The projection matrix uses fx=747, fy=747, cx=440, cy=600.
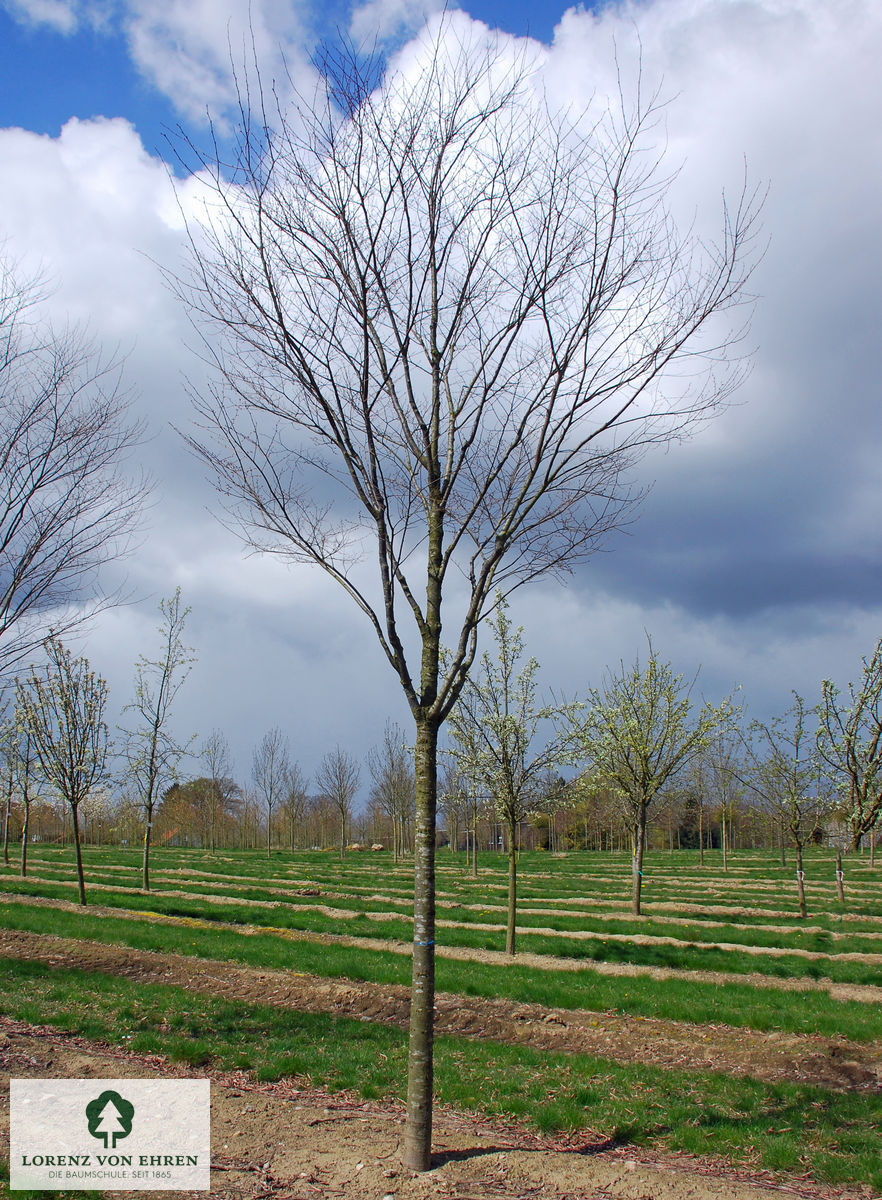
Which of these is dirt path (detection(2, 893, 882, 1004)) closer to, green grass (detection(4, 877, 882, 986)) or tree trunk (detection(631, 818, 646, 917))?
green grass (detection(4, 877, 882, 986))

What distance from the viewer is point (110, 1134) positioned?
197 inches

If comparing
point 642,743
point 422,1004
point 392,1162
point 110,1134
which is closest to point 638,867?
point 642,743

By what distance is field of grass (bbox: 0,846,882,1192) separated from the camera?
5.93 m

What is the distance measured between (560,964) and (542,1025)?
408cm

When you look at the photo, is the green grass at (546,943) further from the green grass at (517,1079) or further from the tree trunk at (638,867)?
the green grass at (517,1079)

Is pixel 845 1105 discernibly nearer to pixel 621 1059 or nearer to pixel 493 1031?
pixel 621 1059

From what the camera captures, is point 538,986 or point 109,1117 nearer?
point 109,1117

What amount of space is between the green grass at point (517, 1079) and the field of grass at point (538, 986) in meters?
0.02

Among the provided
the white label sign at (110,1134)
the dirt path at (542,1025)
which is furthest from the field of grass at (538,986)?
the white label sign at (110,1134)

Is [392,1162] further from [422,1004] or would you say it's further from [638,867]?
[638,867]

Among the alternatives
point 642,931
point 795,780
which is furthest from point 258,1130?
point 795,780

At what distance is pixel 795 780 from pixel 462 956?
13185mm

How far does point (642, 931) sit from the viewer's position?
15.6 meters

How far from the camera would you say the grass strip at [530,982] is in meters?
8.83
